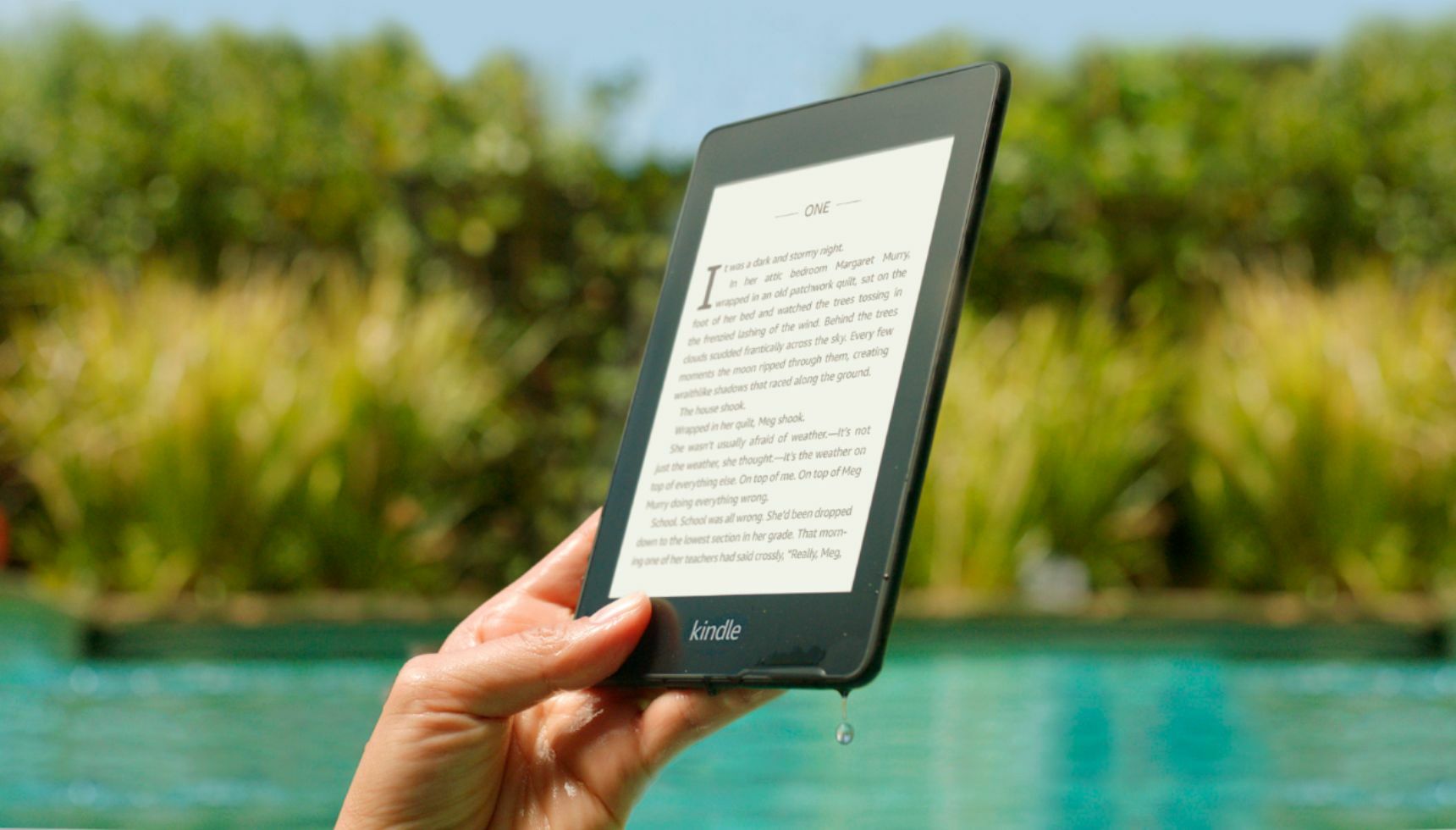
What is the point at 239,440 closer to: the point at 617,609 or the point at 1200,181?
the point at 617,609

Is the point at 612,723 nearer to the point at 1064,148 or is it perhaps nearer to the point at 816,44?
the point at 1064,148

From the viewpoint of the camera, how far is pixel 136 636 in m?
5.98

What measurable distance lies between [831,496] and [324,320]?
6985 millimetres

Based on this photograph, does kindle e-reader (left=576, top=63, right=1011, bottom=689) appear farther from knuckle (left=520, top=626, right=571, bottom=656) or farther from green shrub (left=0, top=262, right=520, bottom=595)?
green shrub (left=0, top=262, right=520, bottom=595)

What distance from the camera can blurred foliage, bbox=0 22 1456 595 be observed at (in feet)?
22.1

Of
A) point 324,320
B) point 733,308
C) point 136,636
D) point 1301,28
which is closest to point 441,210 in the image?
point 324,320

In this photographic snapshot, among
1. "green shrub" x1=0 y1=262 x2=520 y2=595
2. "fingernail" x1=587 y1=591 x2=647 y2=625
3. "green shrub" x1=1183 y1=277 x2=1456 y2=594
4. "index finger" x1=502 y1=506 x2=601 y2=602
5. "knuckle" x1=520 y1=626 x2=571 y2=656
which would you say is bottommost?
"green shrub" x1=1183 y1=277 x2=1456 y2=594

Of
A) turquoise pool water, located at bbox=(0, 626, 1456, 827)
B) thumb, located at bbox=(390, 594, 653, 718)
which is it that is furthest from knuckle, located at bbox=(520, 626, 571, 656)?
turquoise pool water, located at bbox=(0, 626, 1456, 827)

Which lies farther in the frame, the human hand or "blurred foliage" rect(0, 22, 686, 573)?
"blurred foliage" rect(0, 22, 686, 573)

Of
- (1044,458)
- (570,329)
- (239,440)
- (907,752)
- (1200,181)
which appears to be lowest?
(1044,458)

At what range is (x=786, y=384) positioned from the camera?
4.44ft

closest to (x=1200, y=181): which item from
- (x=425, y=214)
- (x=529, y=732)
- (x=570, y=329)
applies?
(x=570, y=329)

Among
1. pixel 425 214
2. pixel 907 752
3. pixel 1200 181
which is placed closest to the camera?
pixel 907 752

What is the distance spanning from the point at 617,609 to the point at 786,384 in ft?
0.88
